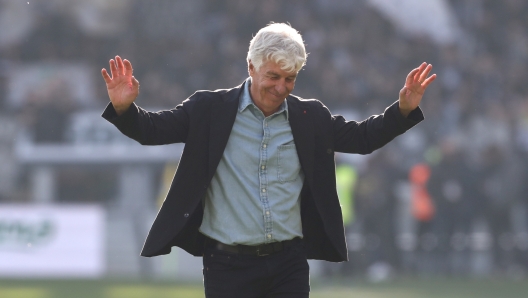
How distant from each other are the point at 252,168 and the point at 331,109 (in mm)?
10383

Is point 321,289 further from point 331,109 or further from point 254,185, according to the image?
point 254,185

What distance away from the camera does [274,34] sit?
3846 millimetres

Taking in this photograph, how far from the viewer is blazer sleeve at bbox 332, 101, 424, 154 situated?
13.4 feet

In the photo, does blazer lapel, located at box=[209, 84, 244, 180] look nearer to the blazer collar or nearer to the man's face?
the blazer collar

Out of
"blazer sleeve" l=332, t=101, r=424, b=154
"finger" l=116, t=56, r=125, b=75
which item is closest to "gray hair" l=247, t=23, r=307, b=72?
"blazer sleeve" l=332, t=101, r=424, b=154

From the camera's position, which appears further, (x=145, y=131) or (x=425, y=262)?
(x=425, y=262)

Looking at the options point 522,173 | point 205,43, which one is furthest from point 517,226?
point 205,43

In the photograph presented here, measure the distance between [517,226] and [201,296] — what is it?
5.64m

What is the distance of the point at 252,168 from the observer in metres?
3.97

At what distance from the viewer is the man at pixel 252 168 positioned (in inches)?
153

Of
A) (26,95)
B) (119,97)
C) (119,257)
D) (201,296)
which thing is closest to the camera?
(119,97)

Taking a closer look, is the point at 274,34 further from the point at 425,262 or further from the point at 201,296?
the point at 425,262

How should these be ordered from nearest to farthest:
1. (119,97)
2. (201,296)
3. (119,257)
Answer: (119,97), (201,296), (119,257)

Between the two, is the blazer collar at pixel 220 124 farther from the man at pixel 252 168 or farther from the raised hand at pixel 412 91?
the raised hand at pixel 412 91
